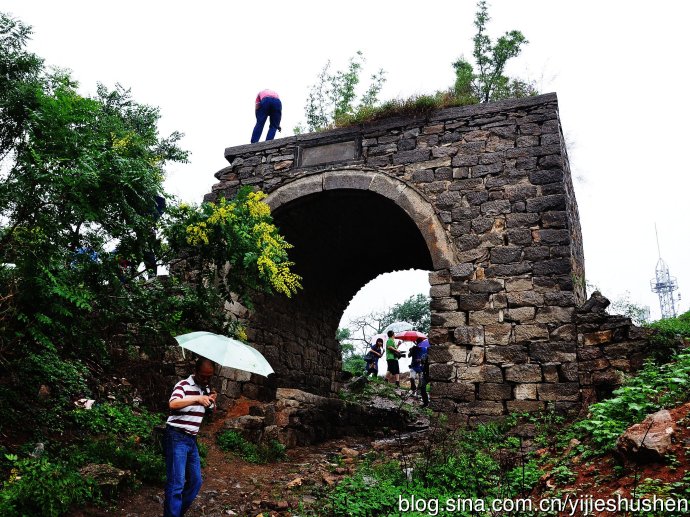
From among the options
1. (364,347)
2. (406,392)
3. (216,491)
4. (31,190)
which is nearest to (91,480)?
(216,491)

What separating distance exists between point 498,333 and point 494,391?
0.66m

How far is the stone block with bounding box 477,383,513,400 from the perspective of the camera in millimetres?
6175

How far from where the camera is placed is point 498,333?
6.42 metres

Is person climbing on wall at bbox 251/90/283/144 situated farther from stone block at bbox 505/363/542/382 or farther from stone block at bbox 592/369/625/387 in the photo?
stone block at bbox 592/369/625/387

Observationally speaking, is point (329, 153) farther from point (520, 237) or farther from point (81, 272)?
point (81, 272)

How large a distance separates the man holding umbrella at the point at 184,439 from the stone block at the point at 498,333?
3.66 metres

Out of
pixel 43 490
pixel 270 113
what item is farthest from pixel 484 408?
pixel 270 113

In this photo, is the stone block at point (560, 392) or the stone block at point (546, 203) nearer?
the stone block at point (560, 392)

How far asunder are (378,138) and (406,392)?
309 inches

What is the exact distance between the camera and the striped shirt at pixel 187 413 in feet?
12.2

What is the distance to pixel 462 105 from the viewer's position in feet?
24.6

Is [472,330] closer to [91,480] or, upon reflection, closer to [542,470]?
[542,470]

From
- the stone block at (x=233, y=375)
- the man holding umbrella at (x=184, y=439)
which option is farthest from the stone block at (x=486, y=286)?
the man holding umbrella at (x=184, y=439)

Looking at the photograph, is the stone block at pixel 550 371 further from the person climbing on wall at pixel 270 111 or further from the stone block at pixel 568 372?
the person climbing on wall at pixel 270 111
